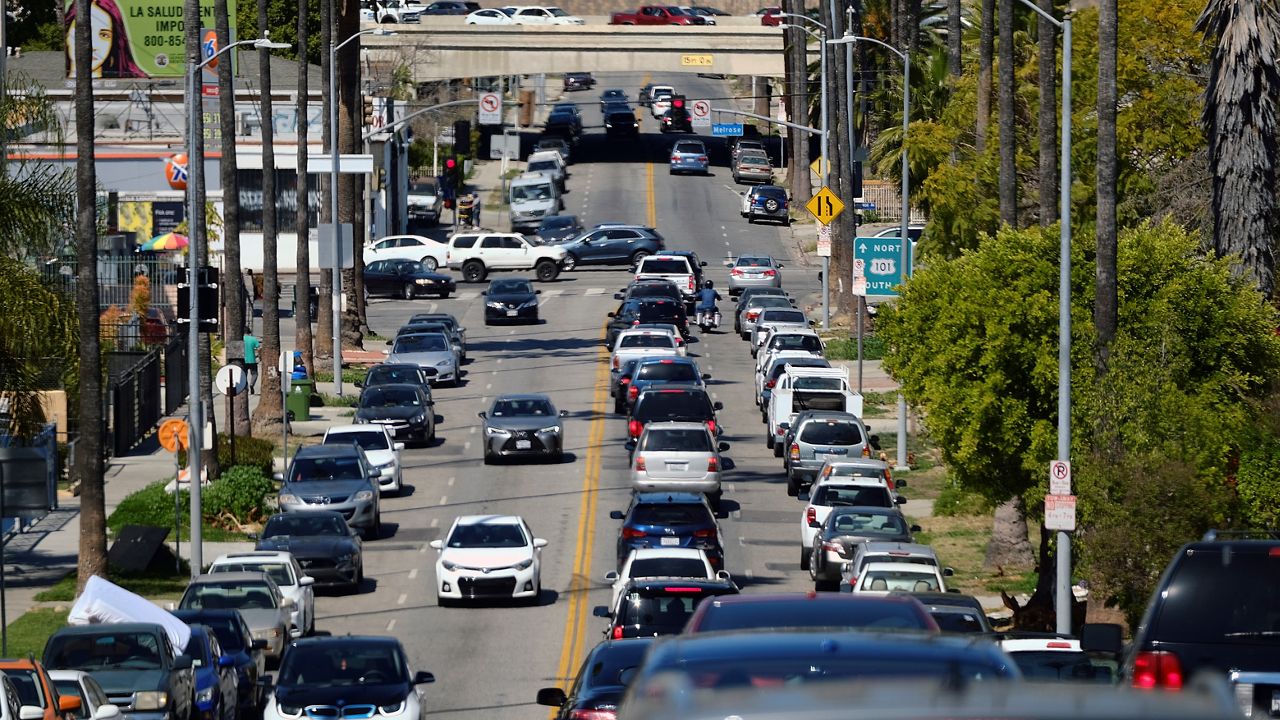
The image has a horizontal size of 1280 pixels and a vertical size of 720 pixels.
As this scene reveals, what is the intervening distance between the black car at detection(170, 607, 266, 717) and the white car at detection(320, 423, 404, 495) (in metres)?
14.8

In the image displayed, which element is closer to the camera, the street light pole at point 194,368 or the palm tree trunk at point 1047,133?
the street light pole at point 194,368

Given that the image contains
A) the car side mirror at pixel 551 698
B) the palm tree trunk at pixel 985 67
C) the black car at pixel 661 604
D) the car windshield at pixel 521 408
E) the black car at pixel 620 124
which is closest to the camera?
the car side mirror at pixel 551 698

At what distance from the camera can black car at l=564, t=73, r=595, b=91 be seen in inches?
5458

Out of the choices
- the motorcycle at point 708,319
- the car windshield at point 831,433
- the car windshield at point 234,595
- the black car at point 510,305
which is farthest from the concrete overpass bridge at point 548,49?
the car windshield at point 234,595

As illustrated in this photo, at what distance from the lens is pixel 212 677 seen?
22391 millimetres

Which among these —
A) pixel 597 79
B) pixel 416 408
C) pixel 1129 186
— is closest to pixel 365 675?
pixel 416 408

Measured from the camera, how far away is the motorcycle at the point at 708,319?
204 feet

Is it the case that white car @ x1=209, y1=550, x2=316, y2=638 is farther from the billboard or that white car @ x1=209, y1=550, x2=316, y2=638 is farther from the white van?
the white van

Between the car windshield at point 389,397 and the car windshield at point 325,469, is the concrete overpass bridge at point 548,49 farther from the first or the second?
the car windshield at point 325,469

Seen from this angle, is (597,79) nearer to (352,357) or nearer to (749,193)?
(749,193)

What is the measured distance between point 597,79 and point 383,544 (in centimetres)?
11235

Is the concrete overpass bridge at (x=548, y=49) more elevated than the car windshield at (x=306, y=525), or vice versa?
the concrete overpass bridge at (x=548, y=49)

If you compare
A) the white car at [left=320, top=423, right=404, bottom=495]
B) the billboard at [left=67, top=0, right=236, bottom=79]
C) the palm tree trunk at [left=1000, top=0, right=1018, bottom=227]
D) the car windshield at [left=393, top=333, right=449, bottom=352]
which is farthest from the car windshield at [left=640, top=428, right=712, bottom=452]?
the billboard at [left=67, top=0, right=236, bottom=79]

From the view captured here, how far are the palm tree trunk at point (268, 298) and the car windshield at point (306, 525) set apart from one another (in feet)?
45.8
